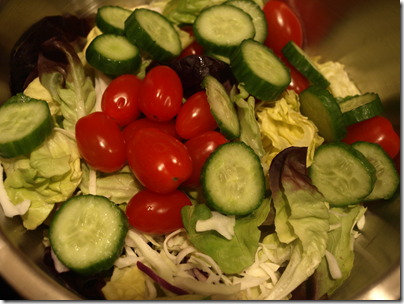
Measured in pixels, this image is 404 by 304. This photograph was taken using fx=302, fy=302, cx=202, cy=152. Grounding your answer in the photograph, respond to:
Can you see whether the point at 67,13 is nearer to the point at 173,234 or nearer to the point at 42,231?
the point at 42,231

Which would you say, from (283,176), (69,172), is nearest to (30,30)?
(69,172)

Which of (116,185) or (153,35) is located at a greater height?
(153,35)

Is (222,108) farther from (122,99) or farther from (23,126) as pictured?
(23,126)

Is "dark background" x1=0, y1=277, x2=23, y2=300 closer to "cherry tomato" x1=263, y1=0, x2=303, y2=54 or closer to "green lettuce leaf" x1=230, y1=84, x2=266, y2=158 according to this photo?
"green lettuce leaf" x1=230, y1=84, x2=266, y2=158

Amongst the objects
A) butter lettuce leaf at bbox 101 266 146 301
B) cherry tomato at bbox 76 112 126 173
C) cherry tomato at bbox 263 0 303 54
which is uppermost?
cherry tomato at bbox 263 0 303 54

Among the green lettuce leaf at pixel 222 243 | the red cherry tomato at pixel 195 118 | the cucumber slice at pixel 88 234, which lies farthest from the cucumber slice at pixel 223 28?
the cucumber slice at pixel 88 234

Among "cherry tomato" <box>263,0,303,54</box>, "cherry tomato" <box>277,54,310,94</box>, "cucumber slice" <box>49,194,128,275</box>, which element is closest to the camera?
"cucumber slice" <box>49,194,128,275</box>

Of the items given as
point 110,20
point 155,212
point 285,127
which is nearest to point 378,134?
point 285,127

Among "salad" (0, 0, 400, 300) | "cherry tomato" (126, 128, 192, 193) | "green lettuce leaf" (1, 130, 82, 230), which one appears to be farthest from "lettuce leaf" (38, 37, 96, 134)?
"cherry tomato" (126, 128, 192, 193)
